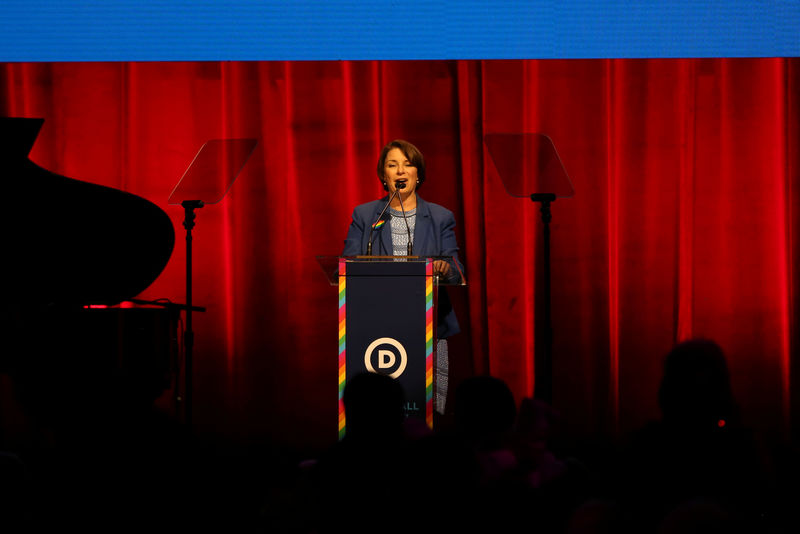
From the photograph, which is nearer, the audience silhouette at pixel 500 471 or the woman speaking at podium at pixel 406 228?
the audience silhouette at pixel 500 471

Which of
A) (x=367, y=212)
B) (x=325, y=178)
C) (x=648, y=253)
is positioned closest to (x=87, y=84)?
(x=325, y=178)

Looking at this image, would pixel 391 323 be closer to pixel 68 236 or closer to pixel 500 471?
pixel 500 471

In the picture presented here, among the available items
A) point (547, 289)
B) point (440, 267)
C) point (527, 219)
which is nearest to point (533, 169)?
point (547, 289)

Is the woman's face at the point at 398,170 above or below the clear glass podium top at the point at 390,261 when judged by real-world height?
above

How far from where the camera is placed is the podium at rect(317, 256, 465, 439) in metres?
2.52

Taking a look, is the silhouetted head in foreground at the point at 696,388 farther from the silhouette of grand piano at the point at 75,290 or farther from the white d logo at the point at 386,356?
the silhouette of grand piano at the point at 75,290

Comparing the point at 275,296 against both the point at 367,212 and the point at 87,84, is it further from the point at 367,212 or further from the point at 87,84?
the point at 87,84

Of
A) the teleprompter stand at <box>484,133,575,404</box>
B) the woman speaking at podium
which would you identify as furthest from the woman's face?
the teleprompter stand at <box>484,133,575,404</box>

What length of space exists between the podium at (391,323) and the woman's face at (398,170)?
2.40ft

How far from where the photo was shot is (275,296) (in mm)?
4035

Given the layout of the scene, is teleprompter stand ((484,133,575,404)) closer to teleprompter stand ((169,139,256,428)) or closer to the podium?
the podium

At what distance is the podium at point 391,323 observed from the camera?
2.52 m

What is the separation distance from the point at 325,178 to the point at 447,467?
284cm

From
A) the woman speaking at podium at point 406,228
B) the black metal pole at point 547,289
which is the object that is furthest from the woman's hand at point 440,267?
the black metal pole at point 547,289
